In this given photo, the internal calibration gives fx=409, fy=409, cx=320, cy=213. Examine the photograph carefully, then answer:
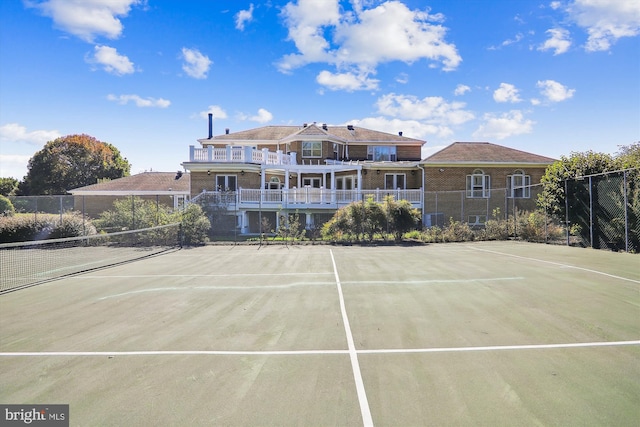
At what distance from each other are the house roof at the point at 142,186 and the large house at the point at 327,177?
8811 millimetres

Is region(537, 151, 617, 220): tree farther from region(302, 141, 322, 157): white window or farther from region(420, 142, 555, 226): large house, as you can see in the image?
region(302, 141, 322, 157): white window

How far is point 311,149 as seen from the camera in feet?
117

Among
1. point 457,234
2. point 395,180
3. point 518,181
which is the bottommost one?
point 457,234

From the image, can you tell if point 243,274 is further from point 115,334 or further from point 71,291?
point 115,334

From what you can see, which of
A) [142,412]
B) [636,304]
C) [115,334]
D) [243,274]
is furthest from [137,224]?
[636,304]

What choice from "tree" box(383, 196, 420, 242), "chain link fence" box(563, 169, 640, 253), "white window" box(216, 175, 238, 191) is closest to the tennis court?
"chain link fence" box(563, 169, 640, 253)

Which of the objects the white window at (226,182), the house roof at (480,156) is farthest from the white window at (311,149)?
the house roof at (480,156)

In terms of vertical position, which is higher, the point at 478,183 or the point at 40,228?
the point at 478,183

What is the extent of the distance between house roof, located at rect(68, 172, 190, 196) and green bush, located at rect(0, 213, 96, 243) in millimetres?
15197

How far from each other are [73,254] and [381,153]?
2682 cm

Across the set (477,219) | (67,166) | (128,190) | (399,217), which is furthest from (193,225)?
(67,166)

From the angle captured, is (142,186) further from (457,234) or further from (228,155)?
(457,234)

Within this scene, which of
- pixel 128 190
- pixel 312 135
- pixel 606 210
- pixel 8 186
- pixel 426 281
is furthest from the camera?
pixel 8 186

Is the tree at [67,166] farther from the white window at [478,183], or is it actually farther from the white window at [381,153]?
the white window at [478,183]
